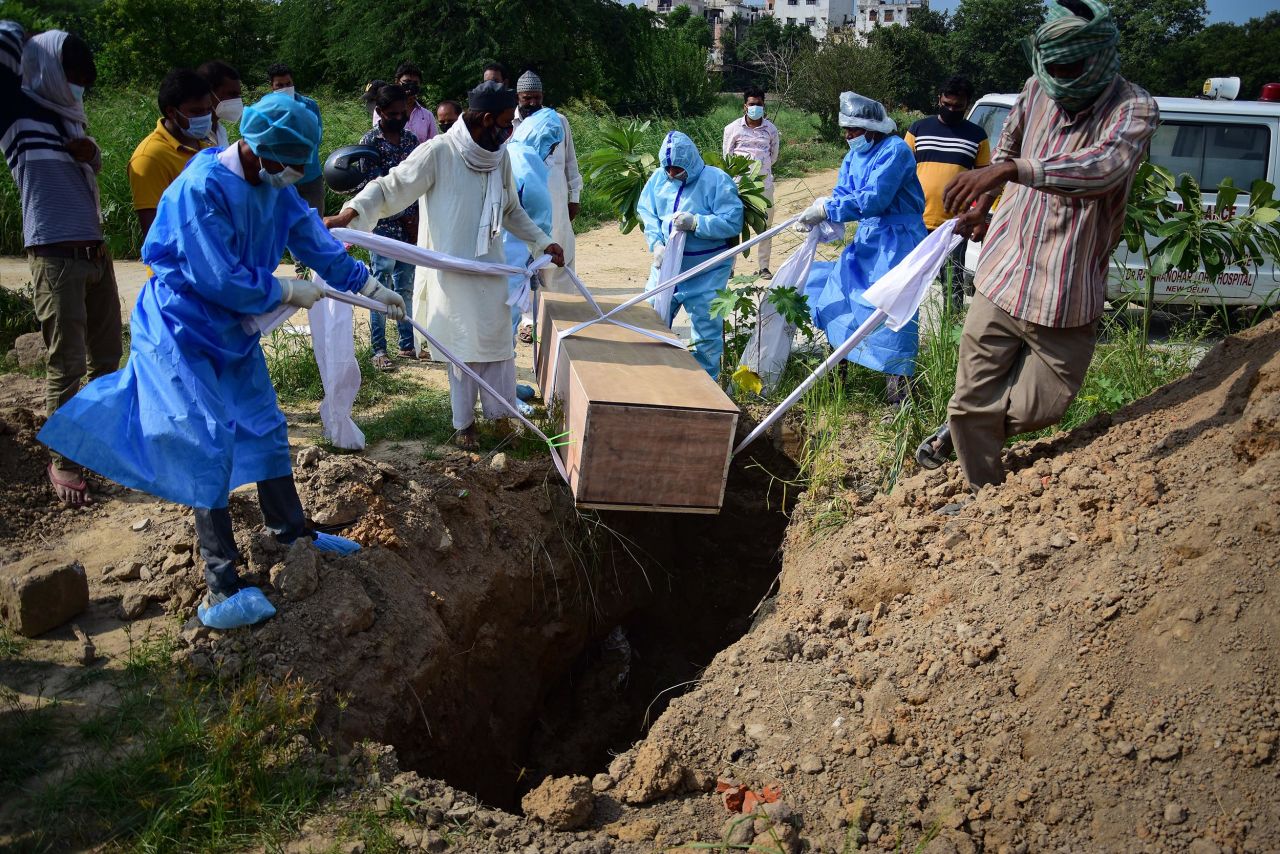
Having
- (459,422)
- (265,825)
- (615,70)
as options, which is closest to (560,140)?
(459,422)

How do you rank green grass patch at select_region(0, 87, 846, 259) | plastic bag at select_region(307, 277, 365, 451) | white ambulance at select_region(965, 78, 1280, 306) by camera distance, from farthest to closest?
green grass patch at select_region(0, 87, 846, 259) < white ambulance at select_region(965, 78, 1280, 306) < plastic bag at select_region(307, 277, 365, 451)

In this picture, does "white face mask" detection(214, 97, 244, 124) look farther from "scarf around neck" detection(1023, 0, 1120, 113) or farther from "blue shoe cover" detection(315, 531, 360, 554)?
"scarf around neck" detection(1023, 0, 1120, 113)

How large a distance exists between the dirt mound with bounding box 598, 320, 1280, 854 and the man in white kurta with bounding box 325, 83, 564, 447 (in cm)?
194

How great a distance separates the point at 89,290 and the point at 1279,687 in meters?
4.72

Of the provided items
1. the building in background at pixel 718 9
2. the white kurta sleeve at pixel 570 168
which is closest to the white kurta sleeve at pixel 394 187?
the white kurta sleeve at pixel 570 168

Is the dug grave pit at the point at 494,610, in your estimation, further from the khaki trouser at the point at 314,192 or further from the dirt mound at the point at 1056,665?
the khaki trouser at the point at 314,192

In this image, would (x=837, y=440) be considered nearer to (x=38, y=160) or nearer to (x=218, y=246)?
(x=218, y=246)

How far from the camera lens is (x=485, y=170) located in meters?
4.77

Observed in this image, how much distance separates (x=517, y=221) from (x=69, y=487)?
2.31 meters

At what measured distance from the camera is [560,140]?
6.60 m

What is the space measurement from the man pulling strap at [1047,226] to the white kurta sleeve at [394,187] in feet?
8.02

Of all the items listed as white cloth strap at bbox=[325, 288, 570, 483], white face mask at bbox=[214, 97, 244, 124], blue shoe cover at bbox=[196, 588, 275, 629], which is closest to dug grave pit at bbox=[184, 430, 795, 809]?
blue shoe cover at bbox=[196, 588, 275, 629]

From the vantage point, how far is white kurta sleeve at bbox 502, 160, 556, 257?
4.91 metres

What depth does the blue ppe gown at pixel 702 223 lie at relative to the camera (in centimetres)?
576
